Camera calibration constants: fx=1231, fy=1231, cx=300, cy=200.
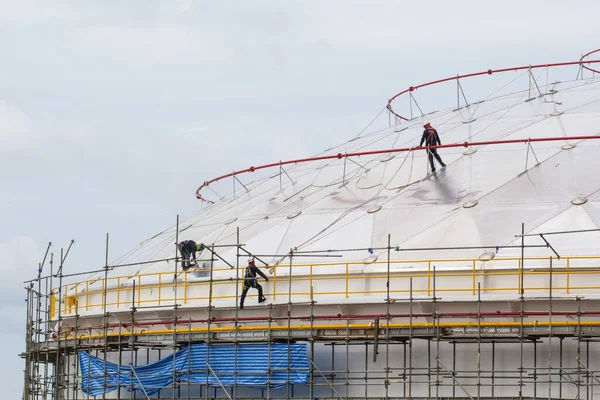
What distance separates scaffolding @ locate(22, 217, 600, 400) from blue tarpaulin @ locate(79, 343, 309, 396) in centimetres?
8

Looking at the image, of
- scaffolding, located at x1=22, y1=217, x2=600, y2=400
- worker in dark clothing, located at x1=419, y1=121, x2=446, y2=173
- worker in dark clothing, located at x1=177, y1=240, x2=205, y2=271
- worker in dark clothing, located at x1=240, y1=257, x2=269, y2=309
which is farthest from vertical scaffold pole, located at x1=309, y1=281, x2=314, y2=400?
worker in dark clothing, located at x1=419, y1=121, x2=446, y2=173

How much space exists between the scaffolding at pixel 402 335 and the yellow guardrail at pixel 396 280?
1.7 inches

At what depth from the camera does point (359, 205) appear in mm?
36344

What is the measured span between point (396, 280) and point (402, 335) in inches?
75.0

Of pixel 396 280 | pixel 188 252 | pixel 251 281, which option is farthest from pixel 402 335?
pixel 188 252

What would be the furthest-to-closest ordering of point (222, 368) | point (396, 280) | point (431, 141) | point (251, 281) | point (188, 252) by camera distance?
point (431, 141)
point (188, 252)
point (251, 281)
point (222, 368)
point (396, 280)

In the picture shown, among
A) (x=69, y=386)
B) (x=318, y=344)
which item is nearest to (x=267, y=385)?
(x=318, y=344)

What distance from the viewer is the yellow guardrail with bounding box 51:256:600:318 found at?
30422 mm

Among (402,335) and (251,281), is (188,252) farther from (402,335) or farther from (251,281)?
(402,335)

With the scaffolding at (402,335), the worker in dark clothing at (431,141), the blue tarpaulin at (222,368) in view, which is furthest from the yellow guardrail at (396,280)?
the worker in dark clothing at (431,141)

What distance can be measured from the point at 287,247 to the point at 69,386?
24.6ft

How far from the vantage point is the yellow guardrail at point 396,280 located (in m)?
30.4

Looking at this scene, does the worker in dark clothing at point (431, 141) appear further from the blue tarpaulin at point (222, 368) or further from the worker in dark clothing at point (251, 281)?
the blue tarpaulin at point (222, 368)

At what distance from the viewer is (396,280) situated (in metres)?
31.5
